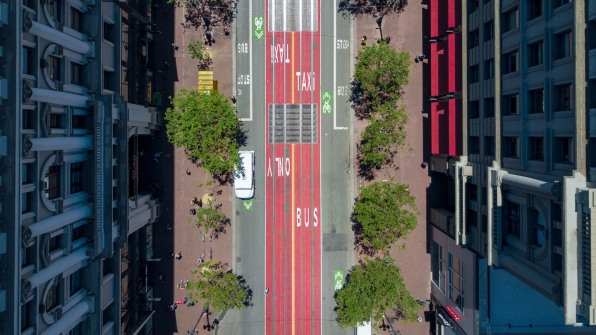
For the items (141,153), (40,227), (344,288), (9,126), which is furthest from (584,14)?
(141,153)

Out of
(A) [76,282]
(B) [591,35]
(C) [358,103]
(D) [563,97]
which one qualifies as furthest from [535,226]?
(A) [76,282]

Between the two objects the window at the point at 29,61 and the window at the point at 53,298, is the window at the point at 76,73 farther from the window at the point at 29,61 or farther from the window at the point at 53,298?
the window at the point at 53,298

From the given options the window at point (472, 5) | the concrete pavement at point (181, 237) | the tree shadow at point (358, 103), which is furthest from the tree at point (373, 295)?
the window at point (472, 5)

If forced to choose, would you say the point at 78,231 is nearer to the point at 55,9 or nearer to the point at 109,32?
the point at 55,9

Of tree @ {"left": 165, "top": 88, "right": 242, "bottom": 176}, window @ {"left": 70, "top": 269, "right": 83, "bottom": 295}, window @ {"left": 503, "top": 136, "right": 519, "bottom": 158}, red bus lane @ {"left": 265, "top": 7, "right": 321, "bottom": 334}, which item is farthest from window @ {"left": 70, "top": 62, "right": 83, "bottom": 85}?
window @ {"left": 503, "top": 136, "right": 519, "bottom": 158}

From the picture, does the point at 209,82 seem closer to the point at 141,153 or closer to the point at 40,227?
the point at 141,153

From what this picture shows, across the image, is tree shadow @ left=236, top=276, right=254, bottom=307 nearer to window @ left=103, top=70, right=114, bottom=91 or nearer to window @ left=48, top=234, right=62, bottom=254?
window @ left=48, top=234, right=62, bottom=254
